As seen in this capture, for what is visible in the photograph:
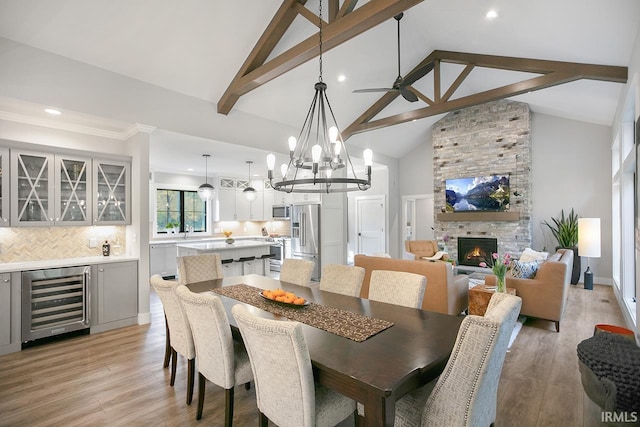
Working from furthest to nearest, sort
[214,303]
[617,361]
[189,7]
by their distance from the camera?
[189,7] → [214,303] → [617,361]

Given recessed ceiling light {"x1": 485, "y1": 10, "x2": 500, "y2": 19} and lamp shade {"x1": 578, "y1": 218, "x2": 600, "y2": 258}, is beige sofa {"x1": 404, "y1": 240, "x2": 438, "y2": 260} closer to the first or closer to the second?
lamp shade {"x1": 578, "y1": 218, "x2": 600, "y2": 258}

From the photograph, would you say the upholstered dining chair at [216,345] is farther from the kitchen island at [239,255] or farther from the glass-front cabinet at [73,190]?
the kitchen island at [239,255]

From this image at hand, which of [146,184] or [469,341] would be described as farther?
[146,184]

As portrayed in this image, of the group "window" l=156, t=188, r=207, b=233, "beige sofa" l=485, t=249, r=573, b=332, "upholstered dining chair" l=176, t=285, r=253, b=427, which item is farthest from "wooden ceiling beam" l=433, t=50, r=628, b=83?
"window" l=156, t=188, r=207, b=233

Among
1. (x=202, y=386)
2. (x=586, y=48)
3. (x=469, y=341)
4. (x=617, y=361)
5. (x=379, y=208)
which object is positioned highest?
(x=586, y=48)

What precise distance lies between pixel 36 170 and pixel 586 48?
22.3ft

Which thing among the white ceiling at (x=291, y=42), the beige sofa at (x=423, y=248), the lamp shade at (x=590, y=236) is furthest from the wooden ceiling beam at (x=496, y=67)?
the beige sofa at (x=423, y=248)

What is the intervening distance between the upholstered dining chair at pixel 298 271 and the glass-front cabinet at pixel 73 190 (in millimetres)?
2739

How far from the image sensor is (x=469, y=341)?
135 centimetres

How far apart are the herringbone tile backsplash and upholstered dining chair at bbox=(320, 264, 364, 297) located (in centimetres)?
323

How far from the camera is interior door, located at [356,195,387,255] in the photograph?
8734 mm

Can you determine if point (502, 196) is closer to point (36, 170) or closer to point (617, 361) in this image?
point (617, 361)

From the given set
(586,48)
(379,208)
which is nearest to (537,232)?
(379,208)

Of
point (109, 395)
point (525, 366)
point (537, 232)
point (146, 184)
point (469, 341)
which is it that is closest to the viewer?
point (469, 341)
